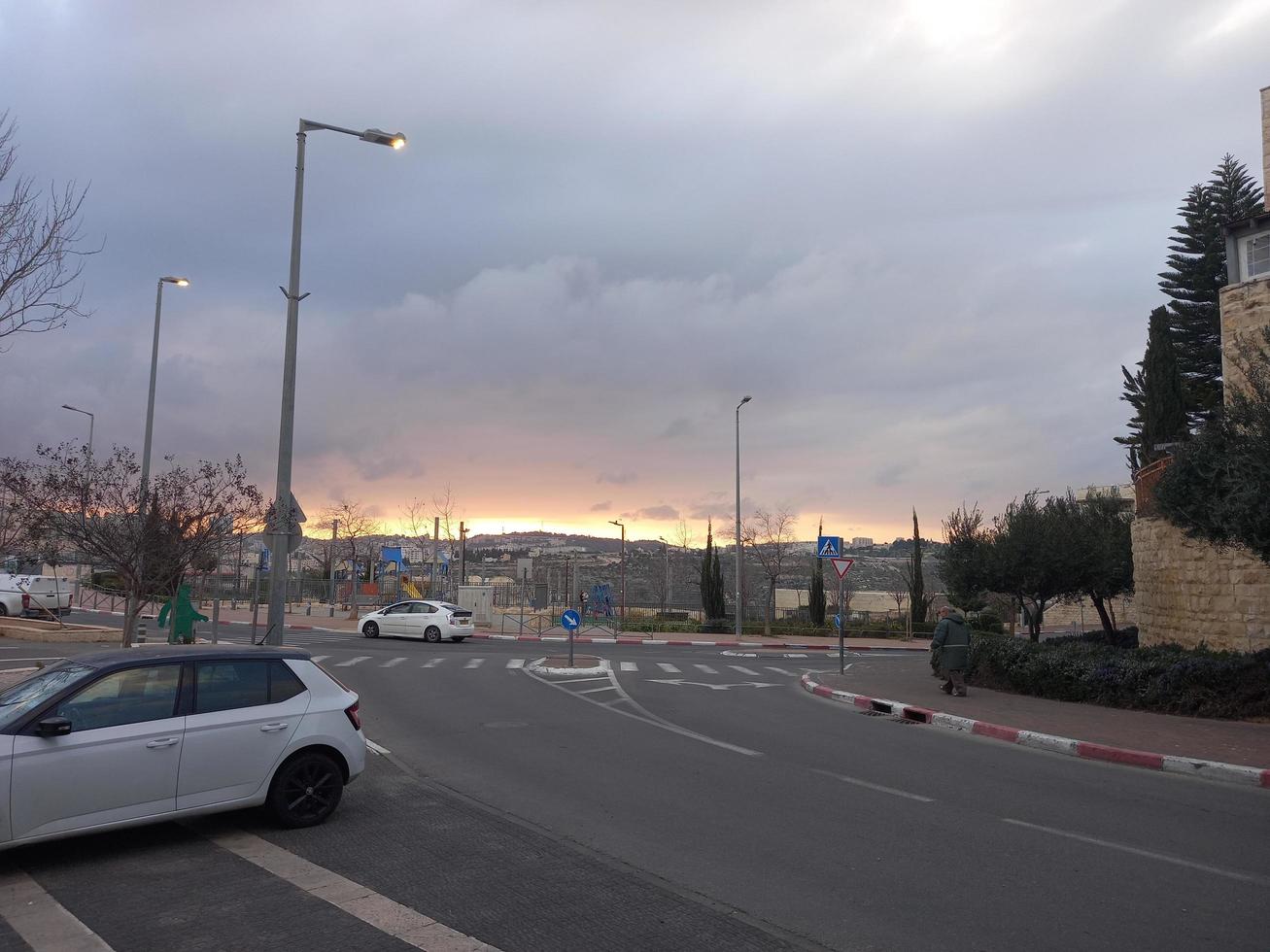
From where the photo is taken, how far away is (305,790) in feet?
23.5

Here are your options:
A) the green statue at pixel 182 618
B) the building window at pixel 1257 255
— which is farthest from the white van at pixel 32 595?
the building window at pixel 1257 255

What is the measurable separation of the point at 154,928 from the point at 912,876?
15.6 ft

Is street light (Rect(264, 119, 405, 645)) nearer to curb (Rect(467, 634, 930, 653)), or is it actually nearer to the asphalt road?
the asphalt road

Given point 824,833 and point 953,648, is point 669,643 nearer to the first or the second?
point 953,648

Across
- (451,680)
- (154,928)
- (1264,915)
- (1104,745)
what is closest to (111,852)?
(154,928)

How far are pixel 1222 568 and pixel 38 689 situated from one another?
1947cm

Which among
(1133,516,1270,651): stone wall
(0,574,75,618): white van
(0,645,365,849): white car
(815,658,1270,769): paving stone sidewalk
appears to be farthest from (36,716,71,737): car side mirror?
(0,574,75,618): white van

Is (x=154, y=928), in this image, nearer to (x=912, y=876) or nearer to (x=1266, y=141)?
(x=912, y=876)

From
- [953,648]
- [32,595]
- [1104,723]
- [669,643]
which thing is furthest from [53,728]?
[32,595]

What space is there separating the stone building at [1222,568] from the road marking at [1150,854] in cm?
1053

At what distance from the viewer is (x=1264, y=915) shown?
5508 mm

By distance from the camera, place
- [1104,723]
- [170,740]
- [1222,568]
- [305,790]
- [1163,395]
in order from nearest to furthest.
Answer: [170,740] < [305,790] < [1104,723] < [1222,568] < [1163,395]

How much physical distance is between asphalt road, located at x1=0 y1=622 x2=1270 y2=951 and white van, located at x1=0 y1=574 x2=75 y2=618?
90.5 ft

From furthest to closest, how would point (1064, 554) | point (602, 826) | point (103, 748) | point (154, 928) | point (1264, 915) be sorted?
point (1064, 554), point (602, 826), point (103, 748), point (1264, 915), point (154, 928)
